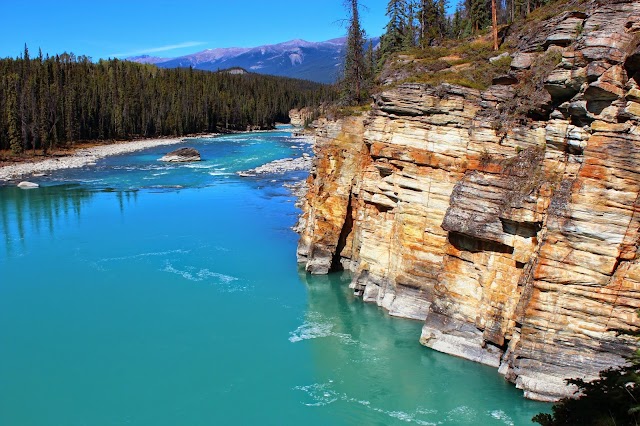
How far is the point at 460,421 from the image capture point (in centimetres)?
1725

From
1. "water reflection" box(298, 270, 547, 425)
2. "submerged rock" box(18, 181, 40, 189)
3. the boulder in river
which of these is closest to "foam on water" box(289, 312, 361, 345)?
"water reflection" box(298, 270, 547, 425)

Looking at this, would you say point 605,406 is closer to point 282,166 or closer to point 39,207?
point 39,207

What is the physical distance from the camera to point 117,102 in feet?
368

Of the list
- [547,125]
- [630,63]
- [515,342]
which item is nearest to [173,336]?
[515,342]

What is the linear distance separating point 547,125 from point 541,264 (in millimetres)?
5096

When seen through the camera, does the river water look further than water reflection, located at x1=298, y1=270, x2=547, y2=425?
Yes

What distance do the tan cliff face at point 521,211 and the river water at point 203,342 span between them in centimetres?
175

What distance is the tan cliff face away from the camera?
1591 cm

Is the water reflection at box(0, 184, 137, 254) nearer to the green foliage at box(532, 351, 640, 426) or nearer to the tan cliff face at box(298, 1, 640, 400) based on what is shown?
the tan cliff face at box(298, 1, 640, 400)

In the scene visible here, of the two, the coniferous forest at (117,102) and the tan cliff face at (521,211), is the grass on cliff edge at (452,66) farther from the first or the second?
the coniferous forest at (117,102)

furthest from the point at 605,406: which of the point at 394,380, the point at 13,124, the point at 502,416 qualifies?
the point at 13,124

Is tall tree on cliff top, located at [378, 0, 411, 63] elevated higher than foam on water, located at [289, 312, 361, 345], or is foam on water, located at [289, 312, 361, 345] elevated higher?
tall tree on cliff top, located at [378, 0, 411, 63]

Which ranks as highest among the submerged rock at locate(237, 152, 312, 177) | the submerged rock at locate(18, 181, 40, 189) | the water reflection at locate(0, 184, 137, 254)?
the submerged rock at locate(237, 152, 312, 177)

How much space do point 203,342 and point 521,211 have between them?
13.5 meters
